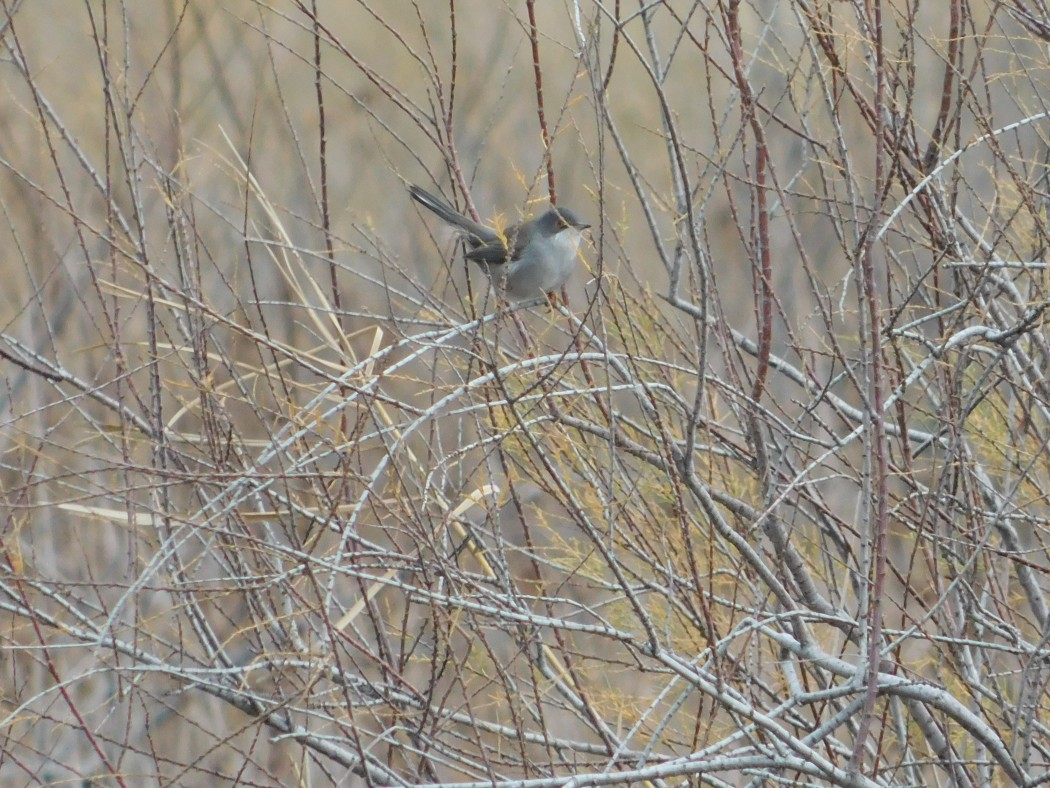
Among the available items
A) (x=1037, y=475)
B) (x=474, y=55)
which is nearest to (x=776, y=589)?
(x=1037, y=475)

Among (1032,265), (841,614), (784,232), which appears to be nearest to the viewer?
(1032,265)

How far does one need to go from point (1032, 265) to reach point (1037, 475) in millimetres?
1370

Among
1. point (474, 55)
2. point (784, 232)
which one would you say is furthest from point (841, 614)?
point (474, 55)

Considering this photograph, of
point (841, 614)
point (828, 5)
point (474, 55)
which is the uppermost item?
point (474, 55)

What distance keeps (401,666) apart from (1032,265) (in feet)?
5.90

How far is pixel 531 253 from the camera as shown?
5027 millimetres

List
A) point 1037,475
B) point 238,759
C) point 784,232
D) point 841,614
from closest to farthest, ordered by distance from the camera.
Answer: point 841,614 → point 1037,475 → point 238,759 → point 784,232

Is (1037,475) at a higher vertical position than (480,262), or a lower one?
lower

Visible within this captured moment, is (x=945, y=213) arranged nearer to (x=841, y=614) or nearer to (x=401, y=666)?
(x=841, y=614)

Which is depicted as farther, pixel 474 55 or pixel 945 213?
pixel 474 55

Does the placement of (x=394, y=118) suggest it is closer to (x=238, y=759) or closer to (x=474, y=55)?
(x=474, y=55)

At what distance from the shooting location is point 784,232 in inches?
496

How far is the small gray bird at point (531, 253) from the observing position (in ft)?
15.9

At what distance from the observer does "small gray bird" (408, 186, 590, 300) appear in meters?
4.84
